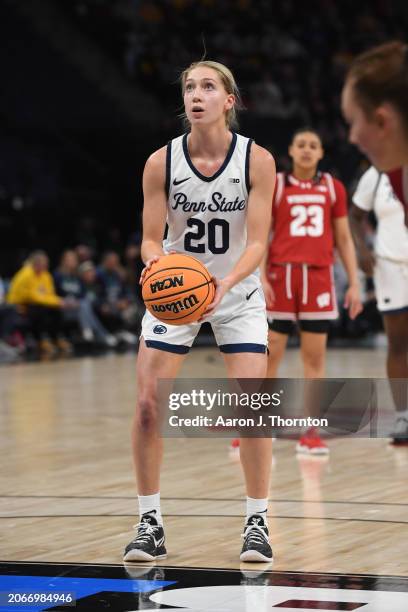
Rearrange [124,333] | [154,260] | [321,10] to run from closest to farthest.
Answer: [154,260], [124,333], [321,10]

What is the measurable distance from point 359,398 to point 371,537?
5343mm

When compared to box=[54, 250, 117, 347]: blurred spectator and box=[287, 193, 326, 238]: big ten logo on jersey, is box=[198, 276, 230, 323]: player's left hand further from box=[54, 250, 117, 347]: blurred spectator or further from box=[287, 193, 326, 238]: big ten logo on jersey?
box=[54, 250, 117, 347]: blurred spectator

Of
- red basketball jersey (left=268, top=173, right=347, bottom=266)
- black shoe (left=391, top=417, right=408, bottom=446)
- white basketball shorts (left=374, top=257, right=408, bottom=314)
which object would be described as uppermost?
red basketball jersey (left=268, top=173, right=347, bottom=266)

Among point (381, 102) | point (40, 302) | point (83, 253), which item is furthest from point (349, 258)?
point (83, 253)

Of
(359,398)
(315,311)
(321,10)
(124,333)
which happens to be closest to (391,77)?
(315,311)

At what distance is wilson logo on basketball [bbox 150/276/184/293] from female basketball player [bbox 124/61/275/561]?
28cm

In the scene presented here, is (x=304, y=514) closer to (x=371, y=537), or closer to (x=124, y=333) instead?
(x=371, y=537)

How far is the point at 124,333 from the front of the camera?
64.2ft

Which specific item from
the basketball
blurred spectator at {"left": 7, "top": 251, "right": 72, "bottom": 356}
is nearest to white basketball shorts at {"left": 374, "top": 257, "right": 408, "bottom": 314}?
the basketball

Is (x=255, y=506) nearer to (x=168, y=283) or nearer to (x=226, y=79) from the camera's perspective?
(x=168, y=283)

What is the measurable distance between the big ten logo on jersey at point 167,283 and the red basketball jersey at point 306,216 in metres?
3.65

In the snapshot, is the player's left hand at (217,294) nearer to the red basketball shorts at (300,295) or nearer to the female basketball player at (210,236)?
the female basketball player at (210,236)

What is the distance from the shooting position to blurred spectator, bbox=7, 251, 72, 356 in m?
17.6

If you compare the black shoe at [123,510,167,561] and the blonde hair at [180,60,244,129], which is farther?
the blonde hair at [180,60,244,129]
